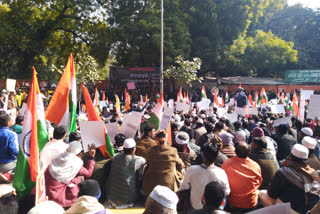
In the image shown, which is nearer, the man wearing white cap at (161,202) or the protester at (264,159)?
the man wearing white cap at (161,202)

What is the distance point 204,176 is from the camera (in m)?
3.36

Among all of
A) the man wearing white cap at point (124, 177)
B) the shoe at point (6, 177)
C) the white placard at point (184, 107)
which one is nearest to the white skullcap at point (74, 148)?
the man wearing white cap at point (124, 177)

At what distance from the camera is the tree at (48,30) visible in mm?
23047

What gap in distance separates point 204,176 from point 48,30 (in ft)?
80.5

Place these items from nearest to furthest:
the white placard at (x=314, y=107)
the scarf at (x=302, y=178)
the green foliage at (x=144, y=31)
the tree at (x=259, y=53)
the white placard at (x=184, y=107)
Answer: the scarf at (x=302, y=178) < the white placard at (x=314, y=107) < the white placard at (x=184, y=107) < the green foliage at (x=144, y=31) < the tree at (x=259, y=53)

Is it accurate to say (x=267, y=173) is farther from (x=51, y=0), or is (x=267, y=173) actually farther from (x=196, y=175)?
(x=51, y=0)

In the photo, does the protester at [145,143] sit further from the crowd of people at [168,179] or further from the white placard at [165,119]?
the white placard at [165,119]

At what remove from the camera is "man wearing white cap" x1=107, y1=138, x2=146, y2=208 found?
416 centimetres

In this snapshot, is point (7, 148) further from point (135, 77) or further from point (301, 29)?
point (301, 29)

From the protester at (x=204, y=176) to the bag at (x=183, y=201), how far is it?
5 cm

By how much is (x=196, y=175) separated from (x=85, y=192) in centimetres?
133

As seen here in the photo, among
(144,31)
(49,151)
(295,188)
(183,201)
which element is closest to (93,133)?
(49,151)

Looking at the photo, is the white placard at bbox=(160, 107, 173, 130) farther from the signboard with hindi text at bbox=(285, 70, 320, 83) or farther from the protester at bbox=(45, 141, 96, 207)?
the signboard with hindi text at bbox=(285, 70, 320, 83)

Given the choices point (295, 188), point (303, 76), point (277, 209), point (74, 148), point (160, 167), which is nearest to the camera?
point (277, 209)
